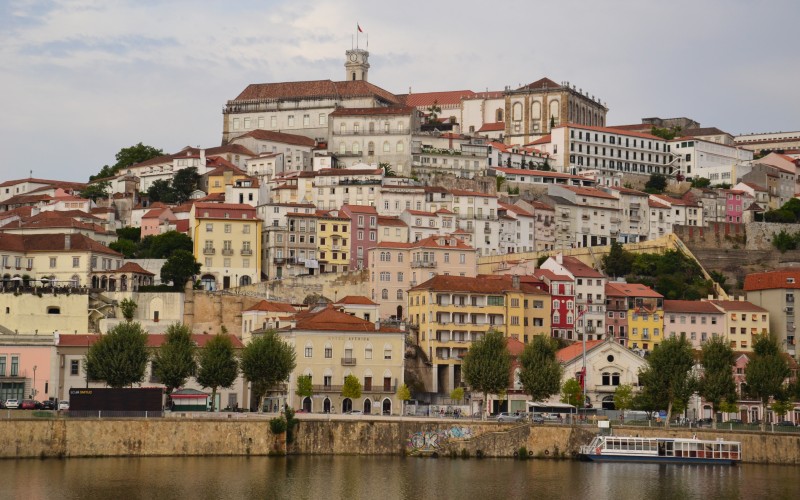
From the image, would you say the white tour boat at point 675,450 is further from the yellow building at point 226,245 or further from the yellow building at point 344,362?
the yellow building at point 226,245

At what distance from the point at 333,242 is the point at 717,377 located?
40459 millimetres

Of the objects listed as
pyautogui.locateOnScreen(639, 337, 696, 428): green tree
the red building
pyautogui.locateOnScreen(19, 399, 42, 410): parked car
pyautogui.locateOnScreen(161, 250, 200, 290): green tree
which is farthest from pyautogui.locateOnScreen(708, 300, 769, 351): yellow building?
pyautogui.locateOnScreen(19, 399, 42, 410): parked car

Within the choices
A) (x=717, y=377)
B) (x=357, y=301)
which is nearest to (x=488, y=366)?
(x=717, y=377)

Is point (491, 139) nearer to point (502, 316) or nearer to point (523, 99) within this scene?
point (523, 99)

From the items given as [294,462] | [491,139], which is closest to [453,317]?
[294,462]

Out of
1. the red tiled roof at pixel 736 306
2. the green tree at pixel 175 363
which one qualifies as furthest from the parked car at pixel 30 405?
the red tiled roof at pixel 736 306

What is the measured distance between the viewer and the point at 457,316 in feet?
304

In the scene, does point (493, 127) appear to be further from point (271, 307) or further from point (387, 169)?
point (271, 307)

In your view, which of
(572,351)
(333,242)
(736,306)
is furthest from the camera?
(333,242)

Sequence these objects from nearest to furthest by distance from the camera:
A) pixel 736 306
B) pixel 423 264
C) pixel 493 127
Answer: pixel 423 264
pixel 736 306
pixel 493 127

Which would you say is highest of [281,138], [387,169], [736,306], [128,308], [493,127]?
[493,127]

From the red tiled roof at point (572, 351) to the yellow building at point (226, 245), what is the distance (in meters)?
26.9

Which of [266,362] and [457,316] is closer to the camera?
[266,362]

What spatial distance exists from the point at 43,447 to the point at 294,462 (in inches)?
476
